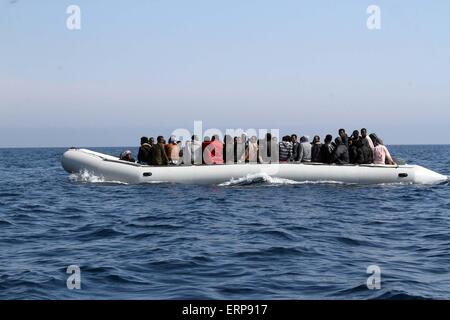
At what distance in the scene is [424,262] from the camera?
341 inches

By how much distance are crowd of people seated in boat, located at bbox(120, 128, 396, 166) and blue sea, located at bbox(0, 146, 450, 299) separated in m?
2.03

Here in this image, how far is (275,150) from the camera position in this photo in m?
20.2

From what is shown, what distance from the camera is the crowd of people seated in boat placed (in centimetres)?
1984

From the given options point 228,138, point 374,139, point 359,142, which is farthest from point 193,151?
point 374,139

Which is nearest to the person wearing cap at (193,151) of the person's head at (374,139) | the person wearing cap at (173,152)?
the person wearing cap at (173,152)

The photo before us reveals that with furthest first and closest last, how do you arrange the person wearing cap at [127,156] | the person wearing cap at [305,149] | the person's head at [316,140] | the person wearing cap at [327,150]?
1. the person wearing cap at [127,156]
2. the person's head at [316,140]
3. the person wearing cap at [305,149]
4. the person wearing cap at [327,150]

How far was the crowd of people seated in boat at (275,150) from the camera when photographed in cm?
1984

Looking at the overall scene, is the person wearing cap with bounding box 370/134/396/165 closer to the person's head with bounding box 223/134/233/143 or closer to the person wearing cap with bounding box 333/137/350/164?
Result: the person wearing cap with bounding box 333/137/350/164

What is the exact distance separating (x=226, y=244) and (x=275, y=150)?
10.5 m

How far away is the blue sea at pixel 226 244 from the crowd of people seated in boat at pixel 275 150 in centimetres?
203

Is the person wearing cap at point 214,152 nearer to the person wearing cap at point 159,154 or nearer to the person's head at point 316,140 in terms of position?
the person wearing cap at point 159,154

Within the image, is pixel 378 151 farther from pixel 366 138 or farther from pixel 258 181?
pixel 258 181

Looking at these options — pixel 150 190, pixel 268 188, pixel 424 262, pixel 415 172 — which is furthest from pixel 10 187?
pixel 424 262
